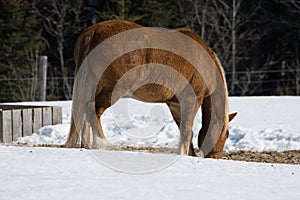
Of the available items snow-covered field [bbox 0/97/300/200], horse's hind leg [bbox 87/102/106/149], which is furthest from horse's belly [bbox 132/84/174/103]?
snow-covered field [bbox 0/97/300/200]

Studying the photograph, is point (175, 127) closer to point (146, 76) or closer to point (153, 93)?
point (153, 93)

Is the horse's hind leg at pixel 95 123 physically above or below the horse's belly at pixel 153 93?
below

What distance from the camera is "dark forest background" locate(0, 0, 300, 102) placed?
674 inches

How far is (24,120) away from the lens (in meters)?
7.27

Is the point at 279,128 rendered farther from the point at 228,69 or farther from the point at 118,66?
the point at 228,69

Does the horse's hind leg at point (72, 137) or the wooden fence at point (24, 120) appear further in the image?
the wooden fence at point (24, 120)

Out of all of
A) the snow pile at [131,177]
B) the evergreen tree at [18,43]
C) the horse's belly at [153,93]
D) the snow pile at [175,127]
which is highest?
the evergreen tree at [18,43]

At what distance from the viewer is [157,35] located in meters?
5.44

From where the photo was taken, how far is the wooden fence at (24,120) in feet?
22.6

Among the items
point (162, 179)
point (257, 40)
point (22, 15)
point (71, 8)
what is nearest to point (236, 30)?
point (257, 40)

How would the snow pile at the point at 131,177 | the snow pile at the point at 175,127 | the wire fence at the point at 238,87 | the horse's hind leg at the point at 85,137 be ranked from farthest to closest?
the wire fence at the point at 238,87
the snow pile at the point at 175,127
the horse's hind leg at the point at 85,137
the snow pile at the point at 131,177

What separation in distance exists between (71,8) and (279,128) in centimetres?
1286

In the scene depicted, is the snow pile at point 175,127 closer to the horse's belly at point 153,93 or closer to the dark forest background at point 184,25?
the horse's belly at point 153,93

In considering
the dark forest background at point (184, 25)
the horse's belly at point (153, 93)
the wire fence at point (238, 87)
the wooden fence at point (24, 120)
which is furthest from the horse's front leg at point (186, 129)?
the dark forest background at point (184, 25)
